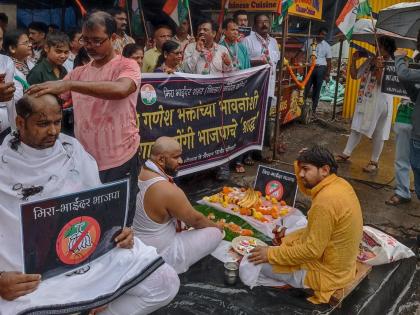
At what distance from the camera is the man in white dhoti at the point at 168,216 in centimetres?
324

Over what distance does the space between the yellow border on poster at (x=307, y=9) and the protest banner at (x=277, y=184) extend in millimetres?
5120

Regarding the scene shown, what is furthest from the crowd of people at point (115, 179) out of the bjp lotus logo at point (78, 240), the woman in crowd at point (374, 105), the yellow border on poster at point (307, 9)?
the yellow border on poster at point (307, 9)

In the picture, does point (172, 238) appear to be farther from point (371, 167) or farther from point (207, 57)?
point (371, 167)

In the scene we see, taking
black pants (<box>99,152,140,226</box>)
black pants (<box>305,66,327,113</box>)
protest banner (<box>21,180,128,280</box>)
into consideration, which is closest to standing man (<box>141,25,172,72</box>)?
black pants (<box>99,152,140,226</box>)

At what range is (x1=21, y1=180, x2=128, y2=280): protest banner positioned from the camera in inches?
81.7

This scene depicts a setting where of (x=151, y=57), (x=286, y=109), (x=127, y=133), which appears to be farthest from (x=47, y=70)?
(x=286, y=109)

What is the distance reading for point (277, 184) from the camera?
4867mm

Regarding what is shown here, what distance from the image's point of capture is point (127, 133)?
10.8 ft

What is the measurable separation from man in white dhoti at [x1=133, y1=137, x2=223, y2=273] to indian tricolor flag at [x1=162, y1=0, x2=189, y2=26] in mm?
3242

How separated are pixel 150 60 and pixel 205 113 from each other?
3.19ft

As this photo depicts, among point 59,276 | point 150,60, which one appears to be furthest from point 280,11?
point 59,276

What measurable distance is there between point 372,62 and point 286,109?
266 centimetres

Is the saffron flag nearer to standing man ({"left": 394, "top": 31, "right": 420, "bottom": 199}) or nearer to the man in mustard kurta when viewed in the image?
standing man ({"left": 394, "top": 31, "right": 420, "bottom": 199})

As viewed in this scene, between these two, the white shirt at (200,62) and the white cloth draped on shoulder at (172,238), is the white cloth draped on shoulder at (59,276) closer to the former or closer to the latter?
the white cloth draped on shoulder at (172,238)
